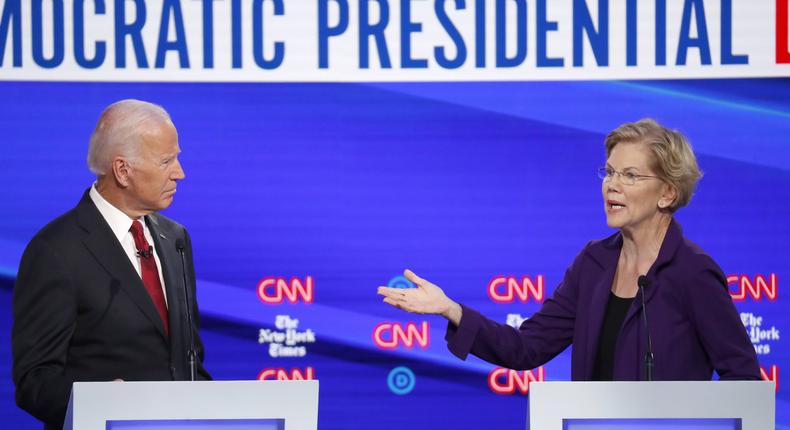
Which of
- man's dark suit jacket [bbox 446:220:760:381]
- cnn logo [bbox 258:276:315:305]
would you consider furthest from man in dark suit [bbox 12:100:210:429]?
cnn logo [bbox 258:276:315:305]

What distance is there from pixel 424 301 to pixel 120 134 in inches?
35.7

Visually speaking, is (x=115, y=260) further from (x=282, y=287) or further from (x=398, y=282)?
(x=398, y=282)

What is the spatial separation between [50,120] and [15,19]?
384 millimetres

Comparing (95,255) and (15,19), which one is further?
Answer: (15,19)

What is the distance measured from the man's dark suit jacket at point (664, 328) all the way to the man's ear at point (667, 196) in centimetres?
6

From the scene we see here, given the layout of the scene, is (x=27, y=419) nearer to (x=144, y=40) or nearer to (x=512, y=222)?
(x=144, y=40)

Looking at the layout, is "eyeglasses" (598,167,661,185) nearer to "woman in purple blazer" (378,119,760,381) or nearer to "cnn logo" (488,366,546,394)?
"woman in purple blazer" (378,119,760,381)

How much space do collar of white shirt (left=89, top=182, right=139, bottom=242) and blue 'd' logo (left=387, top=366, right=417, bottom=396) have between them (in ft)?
4.87

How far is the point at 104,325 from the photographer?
2666 millimetres

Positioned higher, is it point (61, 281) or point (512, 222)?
point (512, 222)

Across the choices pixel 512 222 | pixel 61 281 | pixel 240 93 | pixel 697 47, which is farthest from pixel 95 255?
pixel 697 47

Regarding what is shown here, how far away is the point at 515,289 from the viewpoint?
4039 millimetres

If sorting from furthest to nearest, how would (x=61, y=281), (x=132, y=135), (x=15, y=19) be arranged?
(x=15, y=19) → (x=132, y=135) → (x=61, y=281)

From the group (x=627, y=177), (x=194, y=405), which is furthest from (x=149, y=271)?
(x=627, y=177)
